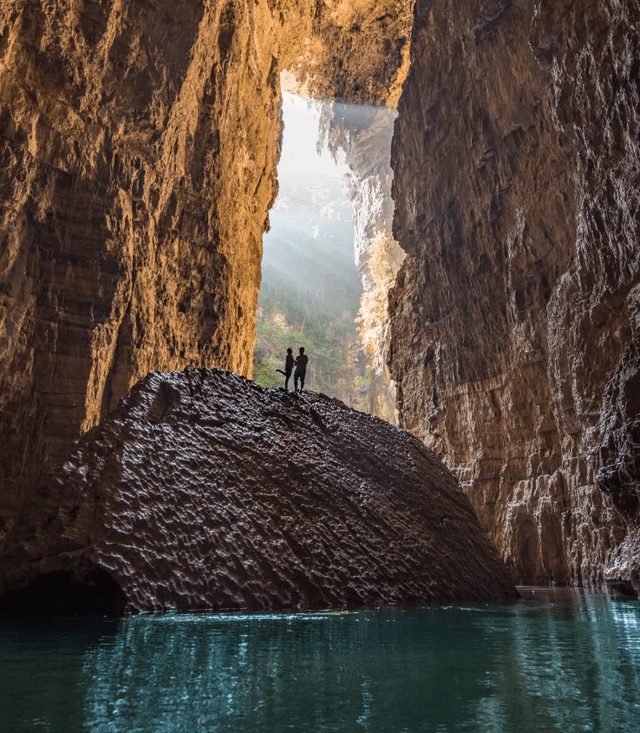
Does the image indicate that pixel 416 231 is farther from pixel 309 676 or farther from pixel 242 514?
pixel 309 676

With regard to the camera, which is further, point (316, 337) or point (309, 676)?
point (316, 337)

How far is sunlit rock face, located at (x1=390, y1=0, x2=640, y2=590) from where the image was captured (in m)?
7.30

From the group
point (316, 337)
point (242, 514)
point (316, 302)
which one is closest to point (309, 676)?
point (242, 514)

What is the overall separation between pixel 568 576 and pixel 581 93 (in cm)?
772

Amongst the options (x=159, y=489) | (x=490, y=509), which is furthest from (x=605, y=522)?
(x=159, y=489)

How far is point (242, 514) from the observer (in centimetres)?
380

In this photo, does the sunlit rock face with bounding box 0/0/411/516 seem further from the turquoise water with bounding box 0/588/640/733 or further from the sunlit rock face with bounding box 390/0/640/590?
the sunlit rock face with bounding box 390/0/640/590

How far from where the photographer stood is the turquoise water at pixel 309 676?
4.37 ft

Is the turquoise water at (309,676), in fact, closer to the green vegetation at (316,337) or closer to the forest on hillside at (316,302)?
the forest on hillside at (316,302)

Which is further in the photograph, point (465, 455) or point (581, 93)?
point (465, 455)

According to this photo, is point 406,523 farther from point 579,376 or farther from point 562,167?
point 562,167

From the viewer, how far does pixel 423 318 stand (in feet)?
52.4

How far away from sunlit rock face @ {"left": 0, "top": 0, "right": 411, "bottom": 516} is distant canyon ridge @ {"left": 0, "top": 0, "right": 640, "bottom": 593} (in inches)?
1.3

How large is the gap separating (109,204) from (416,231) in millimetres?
9871
